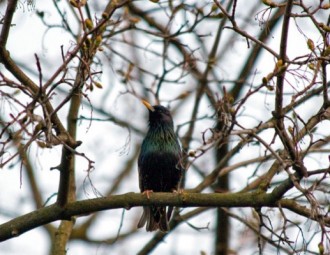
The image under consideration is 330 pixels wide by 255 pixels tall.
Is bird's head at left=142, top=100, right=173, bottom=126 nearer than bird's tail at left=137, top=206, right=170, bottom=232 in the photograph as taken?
No

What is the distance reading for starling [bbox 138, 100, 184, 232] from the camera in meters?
7.52

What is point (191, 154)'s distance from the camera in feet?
14.8

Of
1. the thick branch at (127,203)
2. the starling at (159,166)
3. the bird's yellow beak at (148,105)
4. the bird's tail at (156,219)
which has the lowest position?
the thick branch at (127,203)

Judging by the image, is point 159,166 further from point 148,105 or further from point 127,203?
point 127,203

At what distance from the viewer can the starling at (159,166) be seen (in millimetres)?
7520

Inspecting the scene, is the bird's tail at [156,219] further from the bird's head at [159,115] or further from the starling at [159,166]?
the bird's head at [159,115]

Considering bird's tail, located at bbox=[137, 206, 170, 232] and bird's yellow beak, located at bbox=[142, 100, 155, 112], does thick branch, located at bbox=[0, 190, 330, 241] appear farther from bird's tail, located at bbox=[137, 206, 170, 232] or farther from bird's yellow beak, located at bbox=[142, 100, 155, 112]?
bird's yellow beak, located at bbox=[142, 100, 155, 112]

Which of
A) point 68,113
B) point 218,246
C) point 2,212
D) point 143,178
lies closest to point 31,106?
point 68,113

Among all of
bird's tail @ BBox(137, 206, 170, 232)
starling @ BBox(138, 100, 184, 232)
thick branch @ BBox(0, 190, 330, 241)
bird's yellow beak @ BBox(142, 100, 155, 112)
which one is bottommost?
thick branch @ BBox(0, 190, 330, 241)

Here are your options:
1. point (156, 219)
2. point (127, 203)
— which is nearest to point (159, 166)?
point (156, 219)

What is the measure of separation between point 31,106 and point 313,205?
6.03ft

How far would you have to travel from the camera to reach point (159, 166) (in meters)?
7.52

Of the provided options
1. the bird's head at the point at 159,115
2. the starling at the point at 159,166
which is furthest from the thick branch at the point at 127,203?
the bird's head at the point at 159,115

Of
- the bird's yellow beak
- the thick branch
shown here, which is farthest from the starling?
the thick branch
